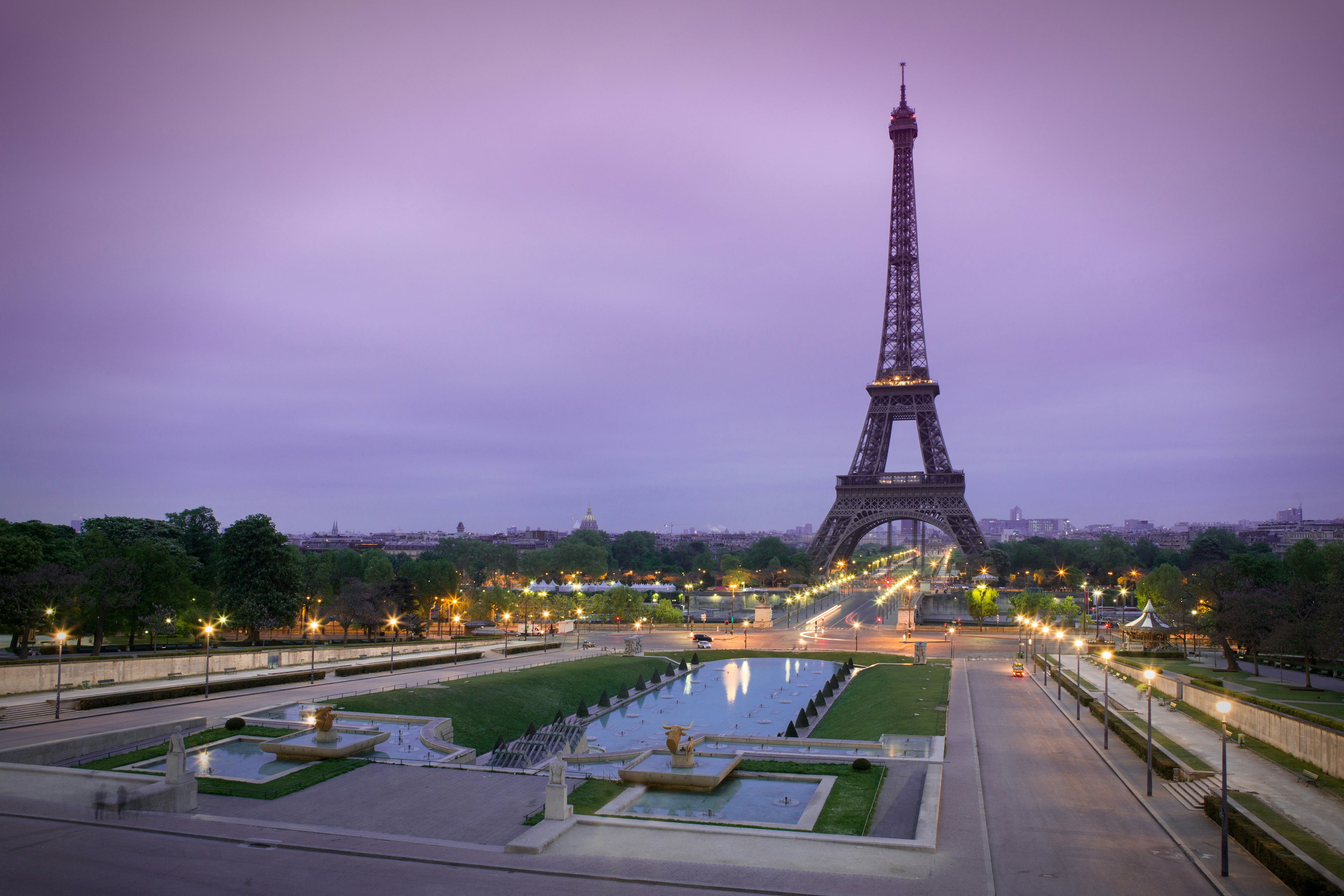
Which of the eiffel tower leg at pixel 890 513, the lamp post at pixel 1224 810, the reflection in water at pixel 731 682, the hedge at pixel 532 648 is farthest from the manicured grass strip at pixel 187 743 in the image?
the eiffel tower leg at pixel 890 513

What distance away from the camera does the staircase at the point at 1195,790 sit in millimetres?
23156

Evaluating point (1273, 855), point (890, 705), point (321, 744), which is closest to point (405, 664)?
point (321, 744)

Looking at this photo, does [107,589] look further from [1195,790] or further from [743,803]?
[1195,790]

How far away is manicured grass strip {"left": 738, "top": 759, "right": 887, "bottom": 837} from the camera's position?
70.3ft

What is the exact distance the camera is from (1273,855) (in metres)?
17.7

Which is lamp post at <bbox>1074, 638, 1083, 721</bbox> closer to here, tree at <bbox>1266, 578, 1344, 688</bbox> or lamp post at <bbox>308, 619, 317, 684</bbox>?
tree at <bbox>1266, 578, 1344, 688</bbox>

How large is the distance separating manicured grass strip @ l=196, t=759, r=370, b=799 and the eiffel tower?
88.8 m

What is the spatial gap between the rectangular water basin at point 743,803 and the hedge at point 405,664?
2915cm

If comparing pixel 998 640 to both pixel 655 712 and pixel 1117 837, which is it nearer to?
pixel 655 712

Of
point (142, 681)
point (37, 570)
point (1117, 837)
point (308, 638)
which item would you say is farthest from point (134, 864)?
point (308, 638)

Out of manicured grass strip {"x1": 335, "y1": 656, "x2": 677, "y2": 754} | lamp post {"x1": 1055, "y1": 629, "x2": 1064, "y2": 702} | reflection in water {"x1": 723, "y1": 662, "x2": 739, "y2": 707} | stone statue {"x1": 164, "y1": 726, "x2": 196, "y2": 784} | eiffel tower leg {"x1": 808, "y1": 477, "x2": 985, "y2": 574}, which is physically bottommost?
reflection in water {"x1": 723, "y1": 662, "x2": 739, "y2": 707}

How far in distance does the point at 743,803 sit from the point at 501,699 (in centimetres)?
2285

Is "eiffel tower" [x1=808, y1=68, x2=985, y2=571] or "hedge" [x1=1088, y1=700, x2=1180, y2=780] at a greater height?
"eiffel tower" [x1=808, y1=68, x2=985, y2=571]

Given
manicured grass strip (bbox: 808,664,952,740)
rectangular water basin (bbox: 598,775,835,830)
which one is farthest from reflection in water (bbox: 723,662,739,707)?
rectangular water basin (bbox: 598,775,835,830)
